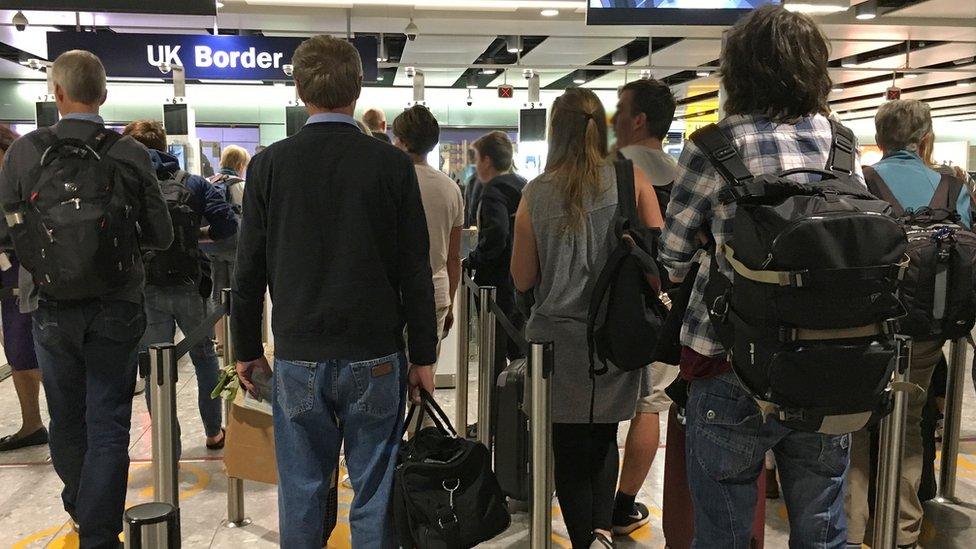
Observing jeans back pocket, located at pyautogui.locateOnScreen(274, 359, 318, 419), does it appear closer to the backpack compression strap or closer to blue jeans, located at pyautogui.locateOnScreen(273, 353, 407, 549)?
blue jeans, located at pyautogui.locateOnScreen(273, 353, 407, 549)

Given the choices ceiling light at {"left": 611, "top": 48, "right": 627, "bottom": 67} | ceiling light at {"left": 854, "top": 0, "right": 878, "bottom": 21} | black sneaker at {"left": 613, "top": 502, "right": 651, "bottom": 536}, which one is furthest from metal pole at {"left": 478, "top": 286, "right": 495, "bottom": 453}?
ceiling light at {"left": 611, "top": 48, "right": 627, "bottom": 67}

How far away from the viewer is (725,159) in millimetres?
1544

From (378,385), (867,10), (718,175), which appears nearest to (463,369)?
(378,385)

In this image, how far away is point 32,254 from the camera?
8.07 ft

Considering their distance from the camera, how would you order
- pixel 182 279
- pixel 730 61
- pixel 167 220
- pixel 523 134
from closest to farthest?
pixel 730 61 < pixel 167 220 < pixel 182 279 < pixel 523 134

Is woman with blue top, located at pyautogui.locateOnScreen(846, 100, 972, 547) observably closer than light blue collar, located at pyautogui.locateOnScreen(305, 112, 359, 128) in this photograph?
No

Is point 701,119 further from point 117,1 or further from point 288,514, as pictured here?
point 288,514

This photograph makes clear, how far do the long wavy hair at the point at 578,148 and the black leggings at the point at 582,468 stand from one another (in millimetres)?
630

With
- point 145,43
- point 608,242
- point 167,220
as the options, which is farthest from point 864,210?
point 145,43

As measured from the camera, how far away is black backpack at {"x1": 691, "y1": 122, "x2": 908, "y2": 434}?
1.41m

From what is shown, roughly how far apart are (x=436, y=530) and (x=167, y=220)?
56.0 inches

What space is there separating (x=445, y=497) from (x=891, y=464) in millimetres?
1384

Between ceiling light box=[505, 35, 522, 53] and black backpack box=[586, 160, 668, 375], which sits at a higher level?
ceiling light box=[505, 35, 522, 53]

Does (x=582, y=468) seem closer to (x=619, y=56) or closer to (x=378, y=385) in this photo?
(x=378, y=385)
